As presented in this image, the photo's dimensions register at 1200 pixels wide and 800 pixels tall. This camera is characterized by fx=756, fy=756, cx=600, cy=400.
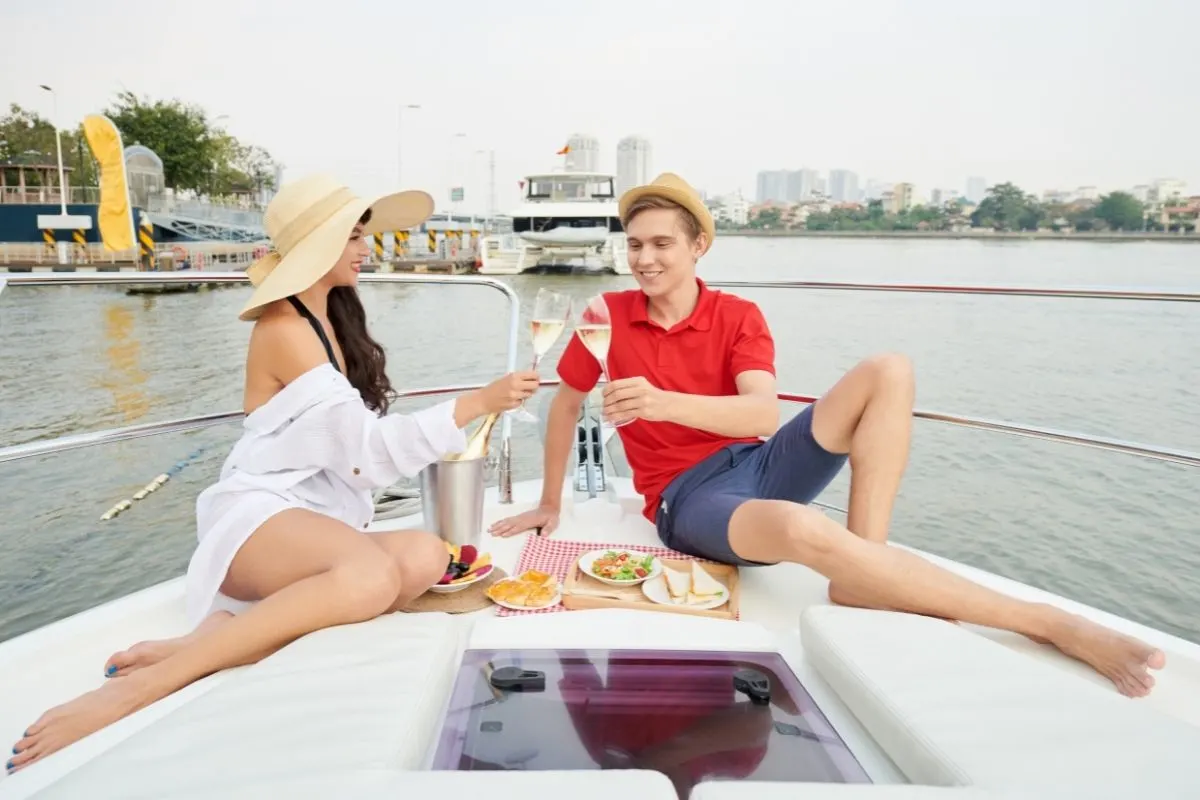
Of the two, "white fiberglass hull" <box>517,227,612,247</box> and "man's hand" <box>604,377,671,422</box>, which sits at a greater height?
"white fiberglass hull" <box>517,227,612,247</box>

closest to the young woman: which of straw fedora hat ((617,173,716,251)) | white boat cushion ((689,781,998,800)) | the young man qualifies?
the young man

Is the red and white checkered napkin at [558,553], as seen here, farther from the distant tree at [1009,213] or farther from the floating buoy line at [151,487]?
the distant tree at [1009,213]

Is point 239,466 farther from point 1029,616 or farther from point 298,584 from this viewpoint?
point 1029,616

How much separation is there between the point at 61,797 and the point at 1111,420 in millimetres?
11838

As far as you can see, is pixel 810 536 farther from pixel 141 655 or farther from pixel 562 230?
pixel 562 230

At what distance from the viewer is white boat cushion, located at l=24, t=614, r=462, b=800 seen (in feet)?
2.58

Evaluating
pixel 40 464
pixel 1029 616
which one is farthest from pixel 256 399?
pixel 40 464

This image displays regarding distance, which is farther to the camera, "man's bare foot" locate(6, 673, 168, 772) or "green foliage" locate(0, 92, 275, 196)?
"green foliage" locate(0, 92, 275, 196)

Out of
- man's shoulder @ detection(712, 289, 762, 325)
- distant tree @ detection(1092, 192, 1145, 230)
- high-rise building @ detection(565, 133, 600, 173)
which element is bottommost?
man's shoulder @ detection(712, 289, 762, 325)

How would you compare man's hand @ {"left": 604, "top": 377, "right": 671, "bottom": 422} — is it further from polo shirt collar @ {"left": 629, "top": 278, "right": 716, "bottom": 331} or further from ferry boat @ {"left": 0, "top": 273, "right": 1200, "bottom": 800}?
polo shirt collar @ {"left": 629, "top": 278, "right": 716, "bottom": 331}

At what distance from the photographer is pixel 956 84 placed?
3064 cm

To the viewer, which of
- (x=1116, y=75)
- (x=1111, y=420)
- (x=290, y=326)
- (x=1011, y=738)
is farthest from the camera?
(x=1116, y=75)

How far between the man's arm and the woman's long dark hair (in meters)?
0.72

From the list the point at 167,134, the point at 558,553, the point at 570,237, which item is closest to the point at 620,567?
the point at 558,553
